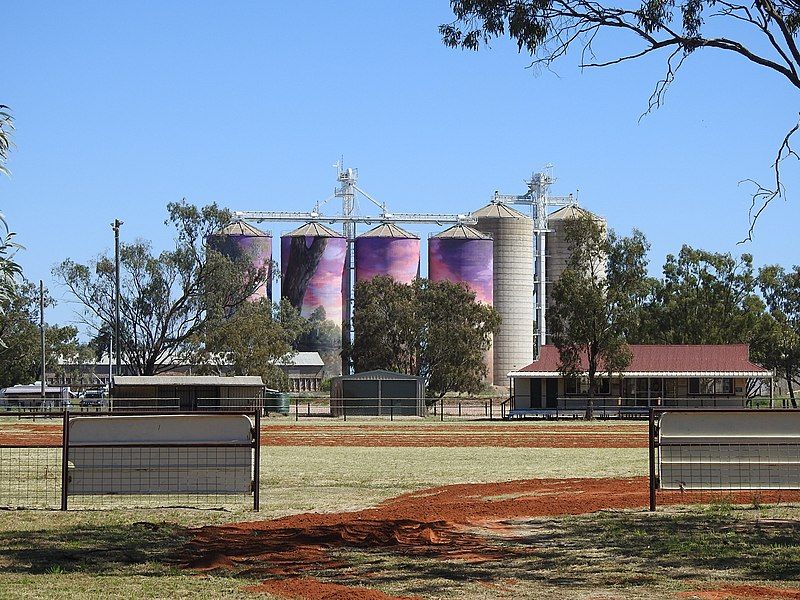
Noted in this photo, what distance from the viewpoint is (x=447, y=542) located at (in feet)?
42.2

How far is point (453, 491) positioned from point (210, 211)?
232ft

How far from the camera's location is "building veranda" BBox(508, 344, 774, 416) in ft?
232

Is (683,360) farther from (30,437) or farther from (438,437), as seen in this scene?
(30,437)

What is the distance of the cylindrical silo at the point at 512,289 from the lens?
405ft

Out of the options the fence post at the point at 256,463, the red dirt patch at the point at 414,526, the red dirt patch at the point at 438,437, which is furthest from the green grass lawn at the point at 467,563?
the red dirt patch at the point at 438,437

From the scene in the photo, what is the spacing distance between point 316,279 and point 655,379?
53106mm

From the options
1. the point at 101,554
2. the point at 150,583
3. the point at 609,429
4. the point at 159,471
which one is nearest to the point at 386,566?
the point at 150,583

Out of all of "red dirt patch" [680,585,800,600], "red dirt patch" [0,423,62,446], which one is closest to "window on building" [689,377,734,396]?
"red dirt patch" [0,423,62,446]

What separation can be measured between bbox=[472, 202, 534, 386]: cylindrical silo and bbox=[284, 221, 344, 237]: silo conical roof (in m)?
15.4

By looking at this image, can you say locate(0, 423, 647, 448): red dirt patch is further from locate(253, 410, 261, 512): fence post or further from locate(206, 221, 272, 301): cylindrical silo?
locate(206, 221, 272, 301): cylindrical silo

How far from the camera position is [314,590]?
407 inches

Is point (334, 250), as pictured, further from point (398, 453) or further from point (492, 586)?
point (492, 586)

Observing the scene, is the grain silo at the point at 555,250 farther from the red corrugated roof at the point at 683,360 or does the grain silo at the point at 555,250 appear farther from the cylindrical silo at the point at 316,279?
the red corrugated roof at the point at 683,360

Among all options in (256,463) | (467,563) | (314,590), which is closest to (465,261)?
(256,463)
